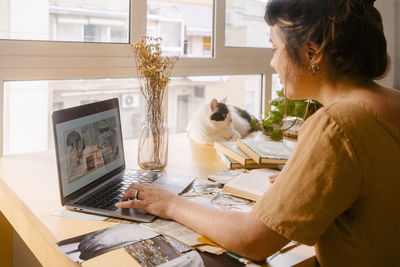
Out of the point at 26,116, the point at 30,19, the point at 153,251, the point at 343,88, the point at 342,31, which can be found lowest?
the point at 153,251

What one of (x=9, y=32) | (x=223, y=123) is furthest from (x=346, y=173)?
(x=9, y=32)

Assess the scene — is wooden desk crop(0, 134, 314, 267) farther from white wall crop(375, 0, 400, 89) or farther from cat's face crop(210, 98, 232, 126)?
white wall crop(375, 0, 400, 89)

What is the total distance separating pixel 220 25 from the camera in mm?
2203

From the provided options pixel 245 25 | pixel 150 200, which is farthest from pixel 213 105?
pixel 150 200

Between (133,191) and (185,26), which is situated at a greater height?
(185,26)

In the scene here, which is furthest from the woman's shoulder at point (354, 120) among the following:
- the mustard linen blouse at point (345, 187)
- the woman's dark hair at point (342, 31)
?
the woman's dark hair at point (342, 31)

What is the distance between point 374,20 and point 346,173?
347 millimetres

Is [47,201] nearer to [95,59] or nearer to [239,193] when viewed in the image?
[239,193]

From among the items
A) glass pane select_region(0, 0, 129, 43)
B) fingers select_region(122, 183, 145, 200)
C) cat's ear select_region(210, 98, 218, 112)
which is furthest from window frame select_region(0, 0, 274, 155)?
fingers select_region(122, 183, 145, 200)

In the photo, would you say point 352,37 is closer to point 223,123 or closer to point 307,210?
point 307,210

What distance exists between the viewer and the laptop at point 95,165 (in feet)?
3.38

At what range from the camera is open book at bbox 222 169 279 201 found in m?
1.14

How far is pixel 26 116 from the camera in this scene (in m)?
1.76

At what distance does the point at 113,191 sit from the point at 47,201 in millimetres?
187
